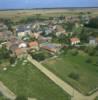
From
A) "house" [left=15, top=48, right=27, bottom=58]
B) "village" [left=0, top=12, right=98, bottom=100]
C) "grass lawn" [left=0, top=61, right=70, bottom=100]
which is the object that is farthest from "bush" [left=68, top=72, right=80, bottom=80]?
"house" [left=15, top=48, right=27, bottom=58]

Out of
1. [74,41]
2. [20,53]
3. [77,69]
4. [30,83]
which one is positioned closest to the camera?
[30,83]

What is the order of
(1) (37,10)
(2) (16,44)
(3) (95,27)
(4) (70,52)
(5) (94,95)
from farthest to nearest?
1. (1) (37,10)
2. (3) (95,27)
3. (2) (16,44)
4. (4) (70,52)
5. (5) (94,95)

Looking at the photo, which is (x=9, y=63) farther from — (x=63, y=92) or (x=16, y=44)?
(x=63, y=92)

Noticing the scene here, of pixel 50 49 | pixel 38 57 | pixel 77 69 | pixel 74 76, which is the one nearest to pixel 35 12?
pixel 50 49

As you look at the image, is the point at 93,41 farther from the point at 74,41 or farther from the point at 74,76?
the point at 74,76

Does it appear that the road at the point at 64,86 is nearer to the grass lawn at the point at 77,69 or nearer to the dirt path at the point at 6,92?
the grass lawn at the point at 77,69

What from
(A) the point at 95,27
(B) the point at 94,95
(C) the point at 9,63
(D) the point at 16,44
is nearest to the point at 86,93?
(B) the point at 94,95
